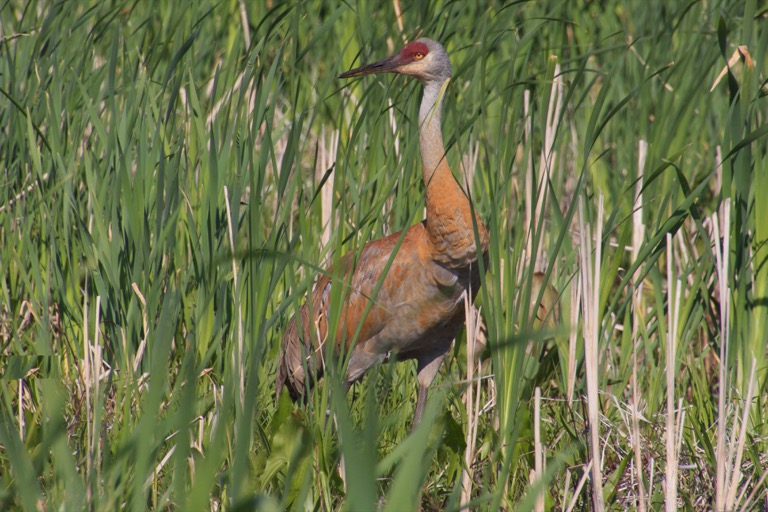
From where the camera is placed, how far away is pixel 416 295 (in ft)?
12.1

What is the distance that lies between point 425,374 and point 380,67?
1.35m

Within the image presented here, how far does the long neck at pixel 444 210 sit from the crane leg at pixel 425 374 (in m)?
0.57

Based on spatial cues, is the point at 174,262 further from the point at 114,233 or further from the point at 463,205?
the point at 463,205

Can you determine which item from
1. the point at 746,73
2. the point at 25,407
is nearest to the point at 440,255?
the point at 746,73

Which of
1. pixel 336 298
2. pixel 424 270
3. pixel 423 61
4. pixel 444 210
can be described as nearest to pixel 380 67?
pixel 423 61

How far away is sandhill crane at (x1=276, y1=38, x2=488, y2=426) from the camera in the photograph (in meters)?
3.51

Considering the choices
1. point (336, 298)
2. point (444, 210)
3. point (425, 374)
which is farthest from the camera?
point (425, 374)

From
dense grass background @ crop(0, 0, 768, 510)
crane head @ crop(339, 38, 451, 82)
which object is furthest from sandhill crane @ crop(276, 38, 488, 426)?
dense grass background @ crop(0, 0, 768, 510)

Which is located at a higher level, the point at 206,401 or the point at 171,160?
the point at 171,160

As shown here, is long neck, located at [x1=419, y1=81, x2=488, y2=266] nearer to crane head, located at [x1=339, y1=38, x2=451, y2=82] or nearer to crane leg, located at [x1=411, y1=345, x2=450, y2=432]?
crane head, located at [x1=339, y1=38, x2=451, y2=82]

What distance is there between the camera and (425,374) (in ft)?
12.9

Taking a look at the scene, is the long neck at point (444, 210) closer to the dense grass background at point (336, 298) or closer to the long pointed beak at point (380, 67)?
the dense grass background at point (336, 298)

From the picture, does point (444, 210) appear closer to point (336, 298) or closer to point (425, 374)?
point (425, 374)

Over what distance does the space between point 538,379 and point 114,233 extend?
1866mm
